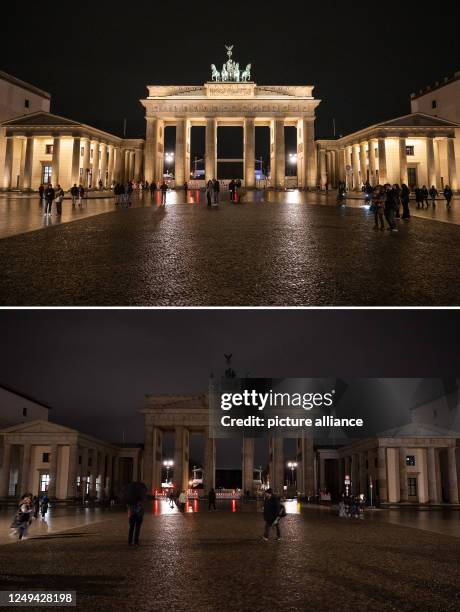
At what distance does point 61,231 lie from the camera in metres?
18.2

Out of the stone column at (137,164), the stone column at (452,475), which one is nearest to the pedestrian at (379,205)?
the stone column at (452,475)

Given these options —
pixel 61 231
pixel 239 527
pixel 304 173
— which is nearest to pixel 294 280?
pixel 239 527

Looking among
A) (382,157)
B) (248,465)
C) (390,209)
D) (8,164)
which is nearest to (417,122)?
(382,157)

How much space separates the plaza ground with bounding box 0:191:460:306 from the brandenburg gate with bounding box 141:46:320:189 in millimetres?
48242

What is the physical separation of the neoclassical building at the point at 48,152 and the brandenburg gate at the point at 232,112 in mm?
6929

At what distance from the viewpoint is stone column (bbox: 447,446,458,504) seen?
132ft

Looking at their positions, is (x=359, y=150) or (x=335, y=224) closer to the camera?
(x=335, y=224)

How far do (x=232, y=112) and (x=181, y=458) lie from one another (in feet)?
130

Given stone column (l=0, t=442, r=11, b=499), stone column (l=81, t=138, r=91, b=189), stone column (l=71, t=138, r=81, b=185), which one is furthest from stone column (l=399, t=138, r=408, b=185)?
stone column (l=0, t=442, r=11, b=499)

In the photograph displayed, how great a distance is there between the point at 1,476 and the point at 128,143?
163 ft

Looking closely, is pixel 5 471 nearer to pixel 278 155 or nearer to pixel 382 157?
pixel 278 155

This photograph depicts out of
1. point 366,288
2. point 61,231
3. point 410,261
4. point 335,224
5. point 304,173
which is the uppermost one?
point 304,173

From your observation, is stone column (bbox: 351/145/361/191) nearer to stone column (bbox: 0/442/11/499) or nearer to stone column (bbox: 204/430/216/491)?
stone column (bbox: 204/430/216/491)

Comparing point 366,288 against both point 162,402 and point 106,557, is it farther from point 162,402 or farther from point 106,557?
point 162,402
